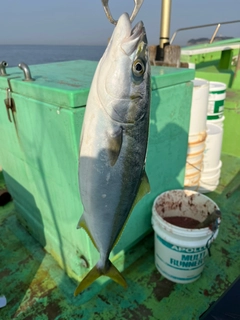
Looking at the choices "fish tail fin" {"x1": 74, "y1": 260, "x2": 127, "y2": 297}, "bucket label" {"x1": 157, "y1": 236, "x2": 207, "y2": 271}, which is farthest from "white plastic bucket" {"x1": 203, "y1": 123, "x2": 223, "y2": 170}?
"fish tail fin" {"x1": 74, "y1": 260, "x2": 127, "y2": 297}

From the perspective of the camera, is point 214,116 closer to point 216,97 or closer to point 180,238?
point 216,97

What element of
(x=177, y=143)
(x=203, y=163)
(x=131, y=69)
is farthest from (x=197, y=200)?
(x=131, y=69)

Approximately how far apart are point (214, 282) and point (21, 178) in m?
2.27

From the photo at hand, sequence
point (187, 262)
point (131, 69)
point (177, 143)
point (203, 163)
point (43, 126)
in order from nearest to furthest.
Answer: point (131, 69) < point (43, 126) < point (187, 262) < point (177, 143) < point (203, 163)

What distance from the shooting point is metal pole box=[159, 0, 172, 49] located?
9.50 ft

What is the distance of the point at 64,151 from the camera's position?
181cm

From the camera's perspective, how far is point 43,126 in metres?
1.87

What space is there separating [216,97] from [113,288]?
3.04m

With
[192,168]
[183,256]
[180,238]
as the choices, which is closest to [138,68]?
[180,238]

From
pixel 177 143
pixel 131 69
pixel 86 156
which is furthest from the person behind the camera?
pixel 177 143

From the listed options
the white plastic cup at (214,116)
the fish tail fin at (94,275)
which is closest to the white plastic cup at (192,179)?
the white plastic cup at (214,116)

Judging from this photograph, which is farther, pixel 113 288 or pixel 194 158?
pixel 194 158

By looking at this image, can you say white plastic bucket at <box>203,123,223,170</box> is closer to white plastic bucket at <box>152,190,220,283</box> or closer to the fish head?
white plastic bucket at <box>152,190,220,283</box>

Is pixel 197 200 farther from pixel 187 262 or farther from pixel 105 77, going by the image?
pixel 105 77
